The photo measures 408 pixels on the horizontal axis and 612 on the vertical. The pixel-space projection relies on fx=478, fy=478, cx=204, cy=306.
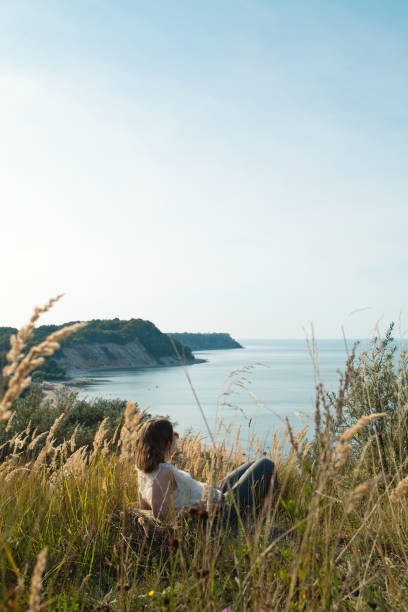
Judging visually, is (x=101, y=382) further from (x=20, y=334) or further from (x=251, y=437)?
(x=20, y=334)

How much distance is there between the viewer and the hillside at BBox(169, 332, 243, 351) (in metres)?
150

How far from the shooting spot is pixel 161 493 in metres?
2.96

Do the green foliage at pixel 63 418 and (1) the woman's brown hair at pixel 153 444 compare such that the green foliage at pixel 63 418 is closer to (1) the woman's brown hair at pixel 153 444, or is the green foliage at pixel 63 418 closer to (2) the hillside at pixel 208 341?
(1) the woman's brown hair at pixel 153 444

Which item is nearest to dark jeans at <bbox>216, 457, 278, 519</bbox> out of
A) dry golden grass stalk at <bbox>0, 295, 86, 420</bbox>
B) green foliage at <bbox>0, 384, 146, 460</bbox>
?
dry golden grass stalk at <bbox>0, 295, 86, 420</bbox>

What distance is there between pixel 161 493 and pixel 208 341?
6346 inches

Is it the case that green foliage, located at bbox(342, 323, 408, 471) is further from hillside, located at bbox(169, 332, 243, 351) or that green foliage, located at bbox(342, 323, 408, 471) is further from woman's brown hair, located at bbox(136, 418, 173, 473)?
hillside, located at bbox(169, 332, 243, 351)

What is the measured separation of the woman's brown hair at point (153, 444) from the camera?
3.06 metres

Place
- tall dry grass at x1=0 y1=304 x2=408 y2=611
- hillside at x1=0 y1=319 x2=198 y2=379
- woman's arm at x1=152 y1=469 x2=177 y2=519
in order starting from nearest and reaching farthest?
tall dry grass at x1=0 y1=304 x2=408 y2=611 < woman's arm at x1=152 y1=469 x2=177 y2=519 < hillside at x1=0 y1=319 x2=198 y2=379

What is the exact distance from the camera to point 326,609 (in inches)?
60.1

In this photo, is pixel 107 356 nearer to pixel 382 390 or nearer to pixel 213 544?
pixel 382 390

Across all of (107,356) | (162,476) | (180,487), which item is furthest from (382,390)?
(107,356)

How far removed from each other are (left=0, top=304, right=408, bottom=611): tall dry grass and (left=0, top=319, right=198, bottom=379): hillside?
6355 centimetres

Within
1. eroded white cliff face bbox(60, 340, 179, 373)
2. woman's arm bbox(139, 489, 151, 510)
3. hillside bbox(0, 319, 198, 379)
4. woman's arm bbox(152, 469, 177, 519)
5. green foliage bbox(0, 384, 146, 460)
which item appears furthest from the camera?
hillside bbox(0, 319, 198, 379)

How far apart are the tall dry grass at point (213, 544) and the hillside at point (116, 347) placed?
63552 mm
